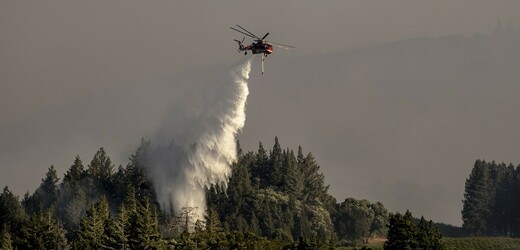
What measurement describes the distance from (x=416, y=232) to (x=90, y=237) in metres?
43.4

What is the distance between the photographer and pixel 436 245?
526 ft

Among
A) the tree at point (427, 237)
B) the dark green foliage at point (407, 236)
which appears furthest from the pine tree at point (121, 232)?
the tree at point (427, 237)

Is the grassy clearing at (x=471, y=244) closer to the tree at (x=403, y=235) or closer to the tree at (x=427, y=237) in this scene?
the tree at (x=427, y=237)

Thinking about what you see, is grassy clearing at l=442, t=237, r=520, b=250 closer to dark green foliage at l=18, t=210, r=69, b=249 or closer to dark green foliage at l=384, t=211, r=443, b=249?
dark green foliage at l=384, t=211, r=443, b=249

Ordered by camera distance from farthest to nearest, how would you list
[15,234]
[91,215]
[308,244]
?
[15,234] < [91,215] < [308,244]

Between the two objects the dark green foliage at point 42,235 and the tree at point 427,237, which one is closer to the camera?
the tree at point 427,237

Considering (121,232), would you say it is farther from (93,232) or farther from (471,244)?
(471,244)

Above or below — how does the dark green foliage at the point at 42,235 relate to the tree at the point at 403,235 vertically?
above

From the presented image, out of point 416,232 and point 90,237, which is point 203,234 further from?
point 416,232

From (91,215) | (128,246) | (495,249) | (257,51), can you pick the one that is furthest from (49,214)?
(495,249)

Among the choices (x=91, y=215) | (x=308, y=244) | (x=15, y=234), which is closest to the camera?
(x=308, y=244)

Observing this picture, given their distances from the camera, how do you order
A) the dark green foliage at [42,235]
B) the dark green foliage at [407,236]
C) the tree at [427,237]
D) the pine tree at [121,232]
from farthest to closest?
1. the dark green foliage at [42,235]
2. the tree at [427,237]
3. the dark green foliage at [407,236]
4. the pine tree at [121,232]

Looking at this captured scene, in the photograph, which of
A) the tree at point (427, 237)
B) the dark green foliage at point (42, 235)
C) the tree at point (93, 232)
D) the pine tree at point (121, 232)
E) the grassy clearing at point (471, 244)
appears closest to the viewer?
the pine tree at point (121, 232)

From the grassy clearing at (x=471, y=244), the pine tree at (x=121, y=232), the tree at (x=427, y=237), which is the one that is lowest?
the tree at (x=427, y=237)
